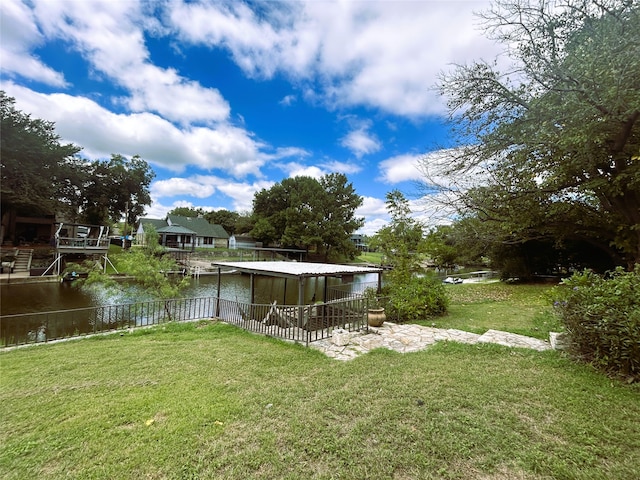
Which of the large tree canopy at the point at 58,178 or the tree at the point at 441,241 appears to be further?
the large tree canopy at the point at 58,178

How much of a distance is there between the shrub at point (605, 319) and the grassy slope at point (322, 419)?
0.31m

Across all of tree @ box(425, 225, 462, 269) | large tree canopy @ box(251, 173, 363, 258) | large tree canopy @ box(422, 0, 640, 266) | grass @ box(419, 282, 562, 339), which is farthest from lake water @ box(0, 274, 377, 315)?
large tree canopy @ box(251, 173, 363, 258)

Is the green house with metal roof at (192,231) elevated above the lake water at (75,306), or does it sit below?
above

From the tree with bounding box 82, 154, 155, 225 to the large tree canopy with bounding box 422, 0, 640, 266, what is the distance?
96.2ft

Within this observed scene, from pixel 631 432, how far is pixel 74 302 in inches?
666

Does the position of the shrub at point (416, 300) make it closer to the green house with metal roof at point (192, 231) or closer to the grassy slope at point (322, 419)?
the grassy slope at point (322, 419)

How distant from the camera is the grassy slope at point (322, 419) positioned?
6.93 ft

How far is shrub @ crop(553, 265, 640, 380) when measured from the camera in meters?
3.38

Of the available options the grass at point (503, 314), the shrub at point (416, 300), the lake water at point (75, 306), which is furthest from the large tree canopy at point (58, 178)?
the grass at point (503, 314)

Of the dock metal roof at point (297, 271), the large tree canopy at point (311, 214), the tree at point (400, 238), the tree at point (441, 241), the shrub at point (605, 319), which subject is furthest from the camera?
the large tree canopy at point (311, 214)

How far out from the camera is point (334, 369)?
13.6 feet

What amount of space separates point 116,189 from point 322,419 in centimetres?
3205

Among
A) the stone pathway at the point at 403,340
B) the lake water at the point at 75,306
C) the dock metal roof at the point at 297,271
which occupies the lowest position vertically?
the lake water at the point at 75,306

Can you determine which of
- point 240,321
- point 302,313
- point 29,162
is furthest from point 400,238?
point 29,162
